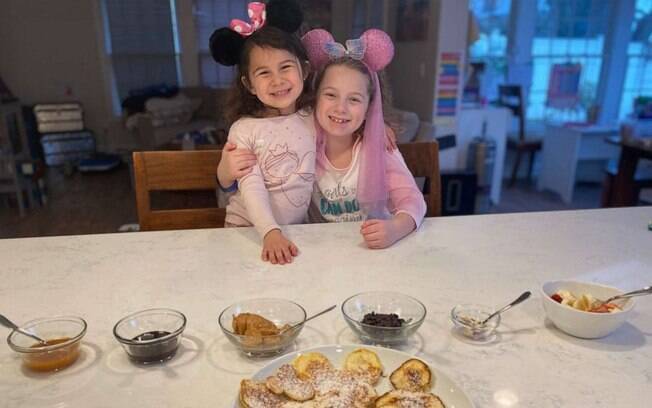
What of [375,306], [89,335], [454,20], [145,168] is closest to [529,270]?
[375,306]

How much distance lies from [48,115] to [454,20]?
14.4 feet

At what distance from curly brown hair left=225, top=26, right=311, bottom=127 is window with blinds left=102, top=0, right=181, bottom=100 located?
4.77 meters

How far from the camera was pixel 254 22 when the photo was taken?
1.34 m

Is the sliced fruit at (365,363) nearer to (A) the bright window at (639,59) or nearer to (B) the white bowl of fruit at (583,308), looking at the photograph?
(B) the white bowl of fruit at (583,308)

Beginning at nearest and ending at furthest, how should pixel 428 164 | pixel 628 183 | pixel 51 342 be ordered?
pixel 51 342 < pixel 428 164 < pixel 628 183

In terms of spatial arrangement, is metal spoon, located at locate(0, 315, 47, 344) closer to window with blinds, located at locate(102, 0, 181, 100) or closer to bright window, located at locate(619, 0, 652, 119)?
window with blinds, located at locate(102, 0, 181, 100)

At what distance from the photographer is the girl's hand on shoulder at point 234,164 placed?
52.6 inches

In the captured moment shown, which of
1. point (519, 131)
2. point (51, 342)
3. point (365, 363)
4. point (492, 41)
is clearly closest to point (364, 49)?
point (365, 363)

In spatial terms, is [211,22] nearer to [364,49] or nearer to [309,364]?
[364,49]

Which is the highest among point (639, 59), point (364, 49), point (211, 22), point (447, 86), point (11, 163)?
point (211, 22)

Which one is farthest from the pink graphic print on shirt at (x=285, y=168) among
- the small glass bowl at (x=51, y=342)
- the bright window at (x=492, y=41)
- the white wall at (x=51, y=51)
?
the white wall at (x=51, y=51)

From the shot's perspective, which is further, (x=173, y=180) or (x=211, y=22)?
(x=211, y=22)

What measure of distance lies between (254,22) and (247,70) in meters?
0.14

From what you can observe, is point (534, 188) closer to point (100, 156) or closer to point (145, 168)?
A: point (145, 168)
